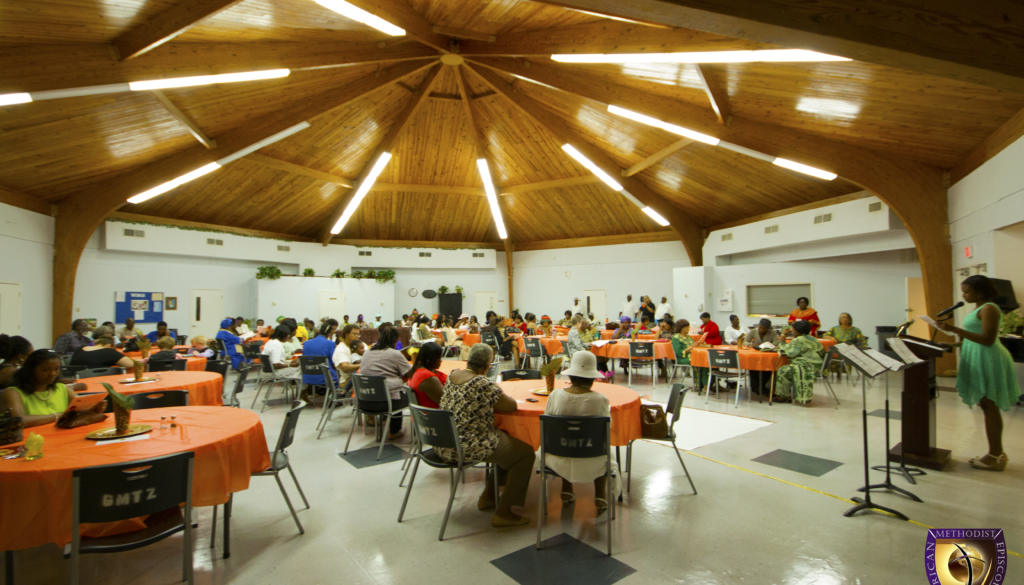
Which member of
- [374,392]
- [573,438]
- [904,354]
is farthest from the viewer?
[374,392]

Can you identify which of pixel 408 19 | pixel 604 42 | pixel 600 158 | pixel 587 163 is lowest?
pixel 587 163

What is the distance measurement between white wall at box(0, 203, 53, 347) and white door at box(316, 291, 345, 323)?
6709 mm

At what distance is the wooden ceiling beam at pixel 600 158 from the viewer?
10.0 m

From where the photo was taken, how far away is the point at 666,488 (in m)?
4.08

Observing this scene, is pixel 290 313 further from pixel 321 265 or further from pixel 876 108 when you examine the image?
pixel 876 108

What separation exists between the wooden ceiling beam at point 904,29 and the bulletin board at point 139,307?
1470 centimetres

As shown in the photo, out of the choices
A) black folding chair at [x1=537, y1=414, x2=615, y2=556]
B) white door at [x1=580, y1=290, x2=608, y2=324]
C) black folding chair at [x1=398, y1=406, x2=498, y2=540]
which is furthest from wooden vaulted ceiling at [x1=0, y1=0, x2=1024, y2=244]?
black folding chair at [x1=398, y1=406, x2=498, y2=540]

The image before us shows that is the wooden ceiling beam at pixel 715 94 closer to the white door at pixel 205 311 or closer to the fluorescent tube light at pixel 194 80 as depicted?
the fluorescent tube light at pixel 194 80

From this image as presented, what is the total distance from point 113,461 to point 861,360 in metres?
4.85

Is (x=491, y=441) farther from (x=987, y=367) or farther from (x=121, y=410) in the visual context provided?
(x=987, y=367)

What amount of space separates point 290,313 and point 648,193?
11675mm

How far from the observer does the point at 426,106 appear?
11516 mm

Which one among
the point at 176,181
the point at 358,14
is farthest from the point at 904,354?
the point at 176,181

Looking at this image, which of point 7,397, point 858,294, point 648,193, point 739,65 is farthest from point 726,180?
point 7,397
